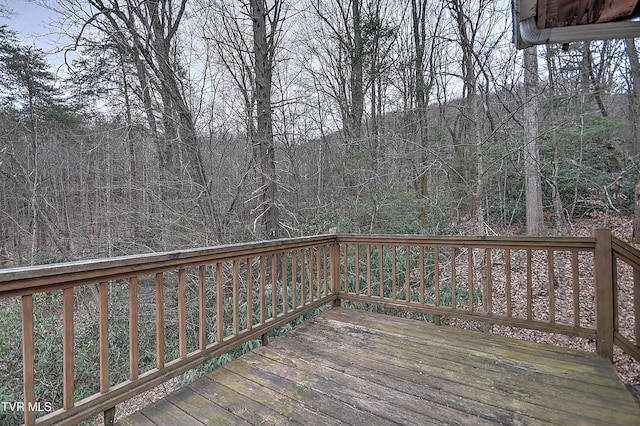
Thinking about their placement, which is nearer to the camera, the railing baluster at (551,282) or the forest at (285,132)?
the railing baluster at (551,282)

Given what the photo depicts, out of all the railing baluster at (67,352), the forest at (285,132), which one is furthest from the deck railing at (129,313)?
the forest at (285,132)

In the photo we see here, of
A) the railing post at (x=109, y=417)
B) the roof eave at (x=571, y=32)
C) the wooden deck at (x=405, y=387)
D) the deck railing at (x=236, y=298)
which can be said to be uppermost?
the roof eave at (x=571, y=32)

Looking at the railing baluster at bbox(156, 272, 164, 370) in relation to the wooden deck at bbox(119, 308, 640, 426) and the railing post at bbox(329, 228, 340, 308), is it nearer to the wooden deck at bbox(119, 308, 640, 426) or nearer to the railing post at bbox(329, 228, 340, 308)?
the wooden deck at bbox(119, 308, 640, 426)

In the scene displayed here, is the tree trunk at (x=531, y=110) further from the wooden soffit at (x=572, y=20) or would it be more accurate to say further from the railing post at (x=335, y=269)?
the railing post at (x=335, y=269)

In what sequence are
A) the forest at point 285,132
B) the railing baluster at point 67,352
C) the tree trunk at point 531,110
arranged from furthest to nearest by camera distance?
the forest at point 285,132 → the tree trunk at point 531,110 → the railing baluster at point 67,352

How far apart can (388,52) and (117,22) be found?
5087 millimetres

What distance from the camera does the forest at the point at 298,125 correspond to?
4645mm

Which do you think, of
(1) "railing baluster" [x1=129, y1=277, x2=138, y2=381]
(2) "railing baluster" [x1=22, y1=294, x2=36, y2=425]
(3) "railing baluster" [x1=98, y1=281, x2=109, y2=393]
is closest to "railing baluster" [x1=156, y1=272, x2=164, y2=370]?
(1) "railing baluster" [x1=129, y1=277, x2=138, y2=381]

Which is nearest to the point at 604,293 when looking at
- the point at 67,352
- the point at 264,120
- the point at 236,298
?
the point at 236,298

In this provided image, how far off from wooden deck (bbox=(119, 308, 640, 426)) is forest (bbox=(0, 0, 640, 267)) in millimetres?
2330

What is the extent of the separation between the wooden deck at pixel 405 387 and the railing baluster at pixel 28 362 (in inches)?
20.1

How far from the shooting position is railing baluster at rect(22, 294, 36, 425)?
54.2 inches

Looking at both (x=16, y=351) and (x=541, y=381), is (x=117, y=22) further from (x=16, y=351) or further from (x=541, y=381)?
(x=541, y=381)

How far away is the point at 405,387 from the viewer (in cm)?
199
